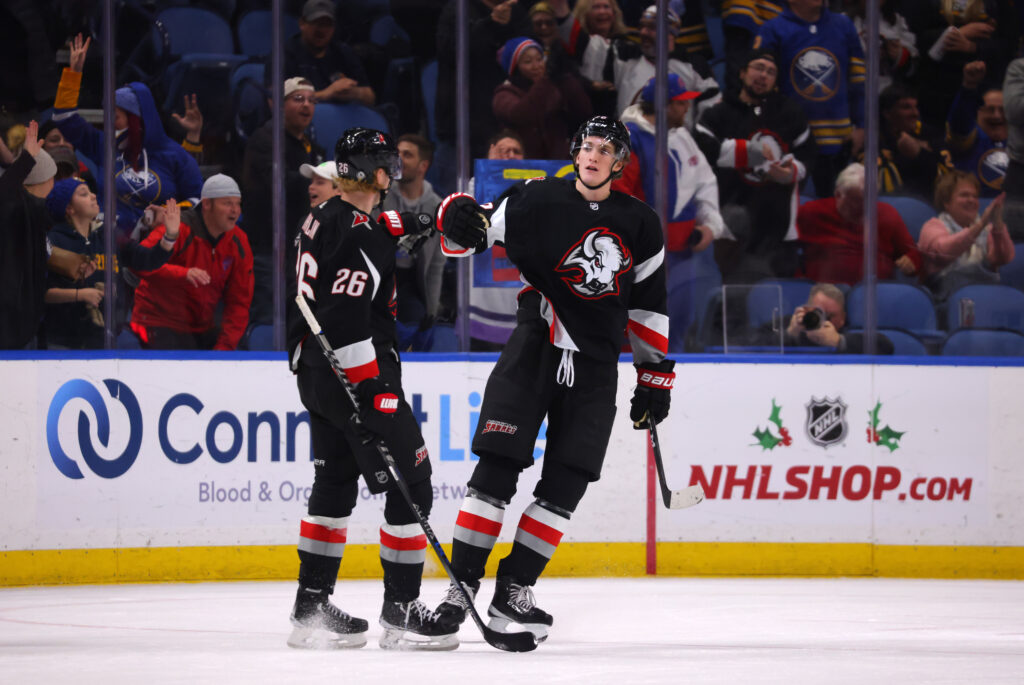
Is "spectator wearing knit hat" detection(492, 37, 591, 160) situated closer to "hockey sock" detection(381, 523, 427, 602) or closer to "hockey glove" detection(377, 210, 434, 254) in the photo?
"hockey glove" detection(377, 210, 434, 254)

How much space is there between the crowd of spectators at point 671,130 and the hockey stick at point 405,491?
8.11ft

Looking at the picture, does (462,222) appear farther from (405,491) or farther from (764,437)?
(764,437)

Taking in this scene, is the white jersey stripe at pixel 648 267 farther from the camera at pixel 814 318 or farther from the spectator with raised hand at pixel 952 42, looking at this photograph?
the spectator with raised hand at pixel 952 42

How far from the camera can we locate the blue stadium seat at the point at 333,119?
19.5 ft

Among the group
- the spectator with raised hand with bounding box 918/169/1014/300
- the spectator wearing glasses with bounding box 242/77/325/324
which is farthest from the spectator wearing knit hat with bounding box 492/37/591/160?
the spectator with raised hand with bounding box 918/169/1014/300

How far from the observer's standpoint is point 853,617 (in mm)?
4234

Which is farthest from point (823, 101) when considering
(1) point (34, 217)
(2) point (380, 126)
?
(1) point (34, 217)

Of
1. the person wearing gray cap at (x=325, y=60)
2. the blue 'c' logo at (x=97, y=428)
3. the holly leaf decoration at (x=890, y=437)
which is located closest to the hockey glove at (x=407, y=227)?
the blue 'c' logo at (x=97, y=428)

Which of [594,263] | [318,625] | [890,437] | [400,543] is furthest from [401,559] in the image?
[890,437]

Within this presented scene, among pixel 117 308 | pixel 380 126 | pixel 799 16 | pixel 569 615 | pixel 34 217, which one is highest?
pixel 799 16

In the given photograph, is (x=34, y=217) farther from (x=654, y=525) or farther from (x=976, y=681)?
(x=976, y=681)

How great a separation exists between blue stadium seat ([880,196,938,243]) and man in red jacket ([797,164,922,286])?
0.03 m

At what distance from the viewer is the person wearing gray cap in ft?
19.3

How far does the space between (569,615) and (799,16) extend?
3.31 meters
